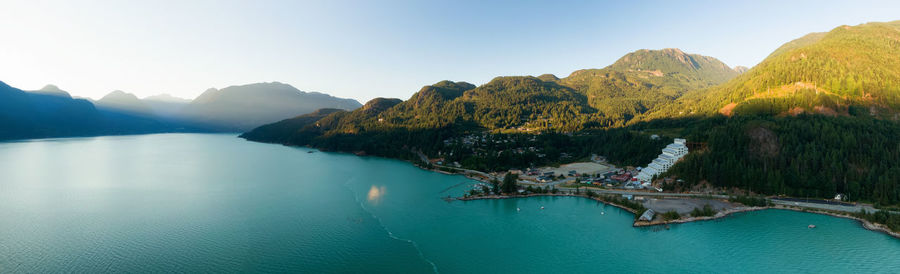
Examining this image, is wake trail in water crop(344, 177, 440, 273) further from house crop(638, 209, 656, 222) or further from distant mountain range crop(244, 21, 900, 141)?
distant mountain range crop(244, 21, 900, 141)

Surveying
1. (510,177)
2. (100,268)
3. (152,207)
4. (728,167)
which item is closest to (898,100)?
(728,167)

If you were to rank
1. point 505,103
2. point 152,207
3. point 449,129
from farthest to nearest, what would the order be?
point 505,103
point 449,129
point 152,207

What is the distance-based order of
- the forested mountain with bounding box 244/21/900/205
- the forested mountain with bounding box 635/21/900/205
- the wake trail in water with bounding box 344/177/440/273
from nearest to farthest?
the wake trail in water with bounding box 344/177/440/273, the forested mountain with bounding box 635/21/900/205, the forested mountain with bounding box 244/21/900/205

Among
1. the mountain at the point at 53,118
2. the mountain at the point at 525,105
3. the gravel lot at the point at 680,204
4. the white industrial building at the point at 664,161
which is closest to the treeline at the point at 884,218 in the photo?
the gravel lot at the point at 680,204

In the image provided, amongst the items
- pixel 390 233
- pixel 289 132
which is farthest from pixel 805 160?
pixel 289 132

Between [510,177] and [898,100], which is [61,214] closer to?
[510,177]

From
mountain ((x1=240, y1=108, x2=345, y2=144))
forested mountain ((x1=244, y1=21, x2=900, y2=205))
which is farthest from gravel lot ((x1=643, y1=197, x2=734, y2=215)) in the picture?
mountain ((x1=240, y1=108, x2=345, y2=144))

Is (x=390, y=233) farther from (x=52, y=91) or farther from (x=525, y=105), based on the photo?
(x=52, y=91)
